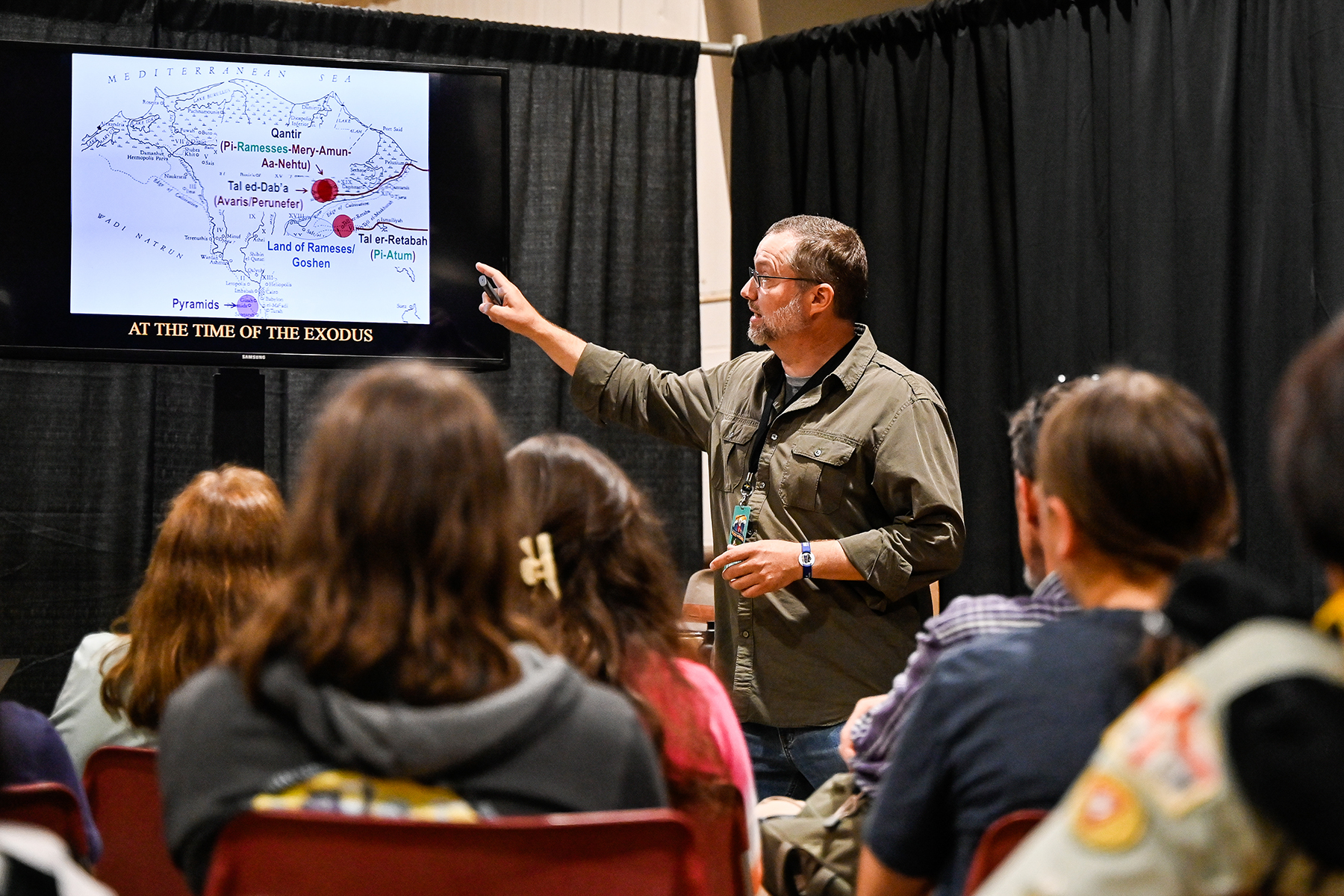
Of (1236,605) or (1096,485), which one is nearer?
(1236,605)

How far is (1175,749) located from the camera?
74cm

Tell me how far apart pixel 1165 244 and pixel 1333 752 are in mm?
2729

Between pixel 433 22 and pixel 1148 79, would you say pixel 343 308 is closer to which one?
pixel 433 22

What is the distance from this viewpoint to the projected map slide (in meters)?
2.72

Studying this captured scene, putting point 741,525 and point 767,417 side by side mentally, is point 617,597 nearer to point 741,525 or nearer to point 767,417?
point 741,525

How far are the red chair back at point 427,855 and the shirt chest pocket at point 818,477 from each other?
169 centimetres

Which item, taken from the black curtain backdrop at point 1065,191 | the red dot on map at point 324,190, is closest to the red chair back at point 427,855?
the red dot on map at point 324,190

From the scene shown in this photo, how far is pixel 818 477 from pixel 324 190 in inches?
52.0

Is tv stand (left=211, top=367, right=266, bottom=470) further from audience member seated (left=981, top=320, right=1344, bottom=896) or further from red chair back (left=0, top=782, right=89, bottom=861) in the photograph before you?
audience member seated (left=981, top=320, right=1344, bottom=896)

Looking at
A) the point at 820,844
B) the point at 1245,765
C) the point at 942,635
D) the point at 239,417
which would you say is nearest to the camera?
the point at 1245,765

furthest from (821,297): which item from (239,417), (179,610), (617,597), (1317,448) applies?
(1317,448)

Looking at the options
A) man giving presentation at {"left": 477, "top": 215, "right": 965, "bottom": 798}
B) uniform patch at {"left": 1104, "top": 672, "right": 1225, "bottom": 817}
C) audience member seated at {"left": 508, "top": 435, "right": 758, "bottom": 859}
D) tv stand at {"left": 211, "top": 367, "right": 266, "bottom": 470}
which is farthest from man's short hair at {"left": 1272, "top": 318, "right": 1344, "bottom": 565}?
tv stand at {"left": 211, "top": 367, "right": 266, "bottom": 470}

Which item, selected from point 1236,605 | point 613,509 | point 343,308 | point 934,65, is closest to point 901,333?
point 934,65

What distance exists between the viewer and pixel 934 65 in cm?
364
